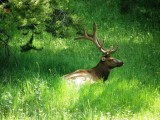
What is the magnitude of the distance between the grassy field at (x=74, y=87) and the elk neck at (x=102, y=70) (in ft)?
0.60

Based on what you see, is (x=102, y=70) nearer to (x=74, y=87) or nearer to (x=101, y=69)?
(x=101, y=69)

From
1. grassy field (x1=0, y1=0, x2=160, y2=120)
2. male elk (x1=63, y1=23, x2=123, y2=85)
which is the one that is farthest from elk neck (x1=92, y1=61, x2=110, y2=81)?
grassy field (x1=0, y1=0, x2=160, y2=120)

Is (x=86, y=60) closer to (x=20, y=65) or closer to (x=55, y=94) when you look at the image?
(x=20, y=65)

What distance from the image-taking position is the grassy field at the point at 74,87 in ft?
25.9

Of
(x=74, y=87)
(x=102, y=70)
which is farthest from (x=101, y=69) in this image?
(x=74, y=87)

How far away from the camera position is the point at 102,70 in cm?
1096

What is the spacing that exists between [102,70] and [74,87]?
6.35ft

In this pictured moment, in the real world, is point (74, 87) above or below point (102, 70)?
above

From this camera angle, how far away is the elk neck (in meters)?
10.9

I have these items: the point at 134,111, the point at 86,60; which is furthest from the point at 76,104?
the point at 86,60

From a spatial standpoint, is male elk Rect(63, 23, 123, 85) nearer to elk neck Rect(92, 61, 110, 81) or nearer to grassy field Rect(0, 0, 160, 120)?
elk neck Rect(92, 61, 110, 81)

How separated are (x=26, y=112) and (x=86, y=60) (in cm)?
486

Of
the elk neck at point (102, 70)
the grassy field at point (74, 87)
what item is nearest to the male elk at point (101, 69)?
the elk neck at point (102, 70)

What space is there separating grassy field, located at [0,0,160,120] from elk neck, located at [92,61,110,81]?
0.18 m
